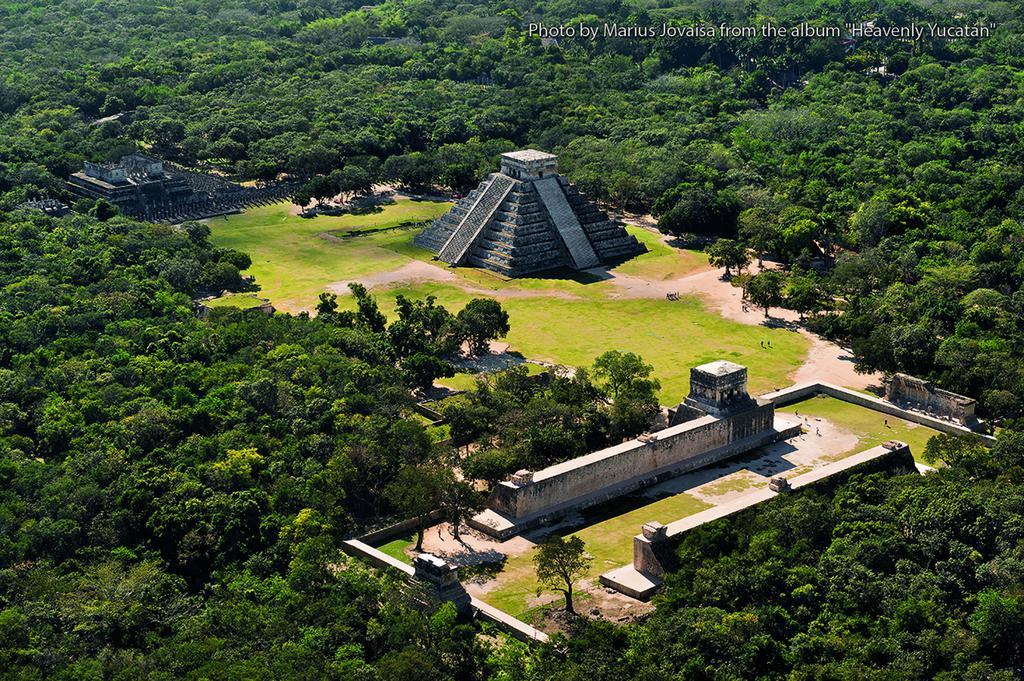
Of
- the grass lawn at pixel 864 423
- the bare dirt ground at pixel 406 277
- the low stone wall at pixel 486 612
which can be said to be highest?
the bare dirt ground at pixel 406 277

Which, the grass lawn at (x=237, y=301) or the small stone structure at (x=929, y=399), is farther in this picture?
the grass lawn at (x=237, y=301)

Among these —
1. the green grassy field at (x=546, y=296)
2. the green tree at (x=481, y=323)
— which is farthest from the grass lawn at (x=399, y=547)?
the green tree at (x=481, y=323)

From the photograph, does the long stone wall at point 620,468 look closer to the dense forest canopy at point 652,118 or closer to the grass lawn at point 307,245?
the dense forest canopy at point 652,118

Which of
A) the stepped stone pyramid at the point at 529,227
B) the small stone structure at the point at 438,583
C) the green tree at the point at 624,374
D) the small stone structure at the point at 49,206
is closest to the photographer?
the small stone structure at the point at 438,583

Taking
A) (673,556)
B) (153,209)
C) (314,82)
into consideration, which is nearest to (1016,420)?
(673,556)

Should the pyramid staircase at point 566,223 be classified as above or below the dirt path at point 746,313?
above

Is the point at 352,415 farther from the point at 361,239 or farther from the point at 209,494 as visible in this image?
the point at 361,239

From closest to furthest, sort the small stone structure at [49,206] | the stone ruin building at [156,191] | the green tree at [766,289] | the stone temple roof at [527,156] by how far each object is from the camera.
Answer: the green tree at [766,289] → the stone temple roof at [527,156] → the small stone structure at [49,206] → the stone ruin building at [156,191]

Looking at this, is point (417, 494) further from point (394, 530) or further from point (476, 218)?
point (476, 218)
